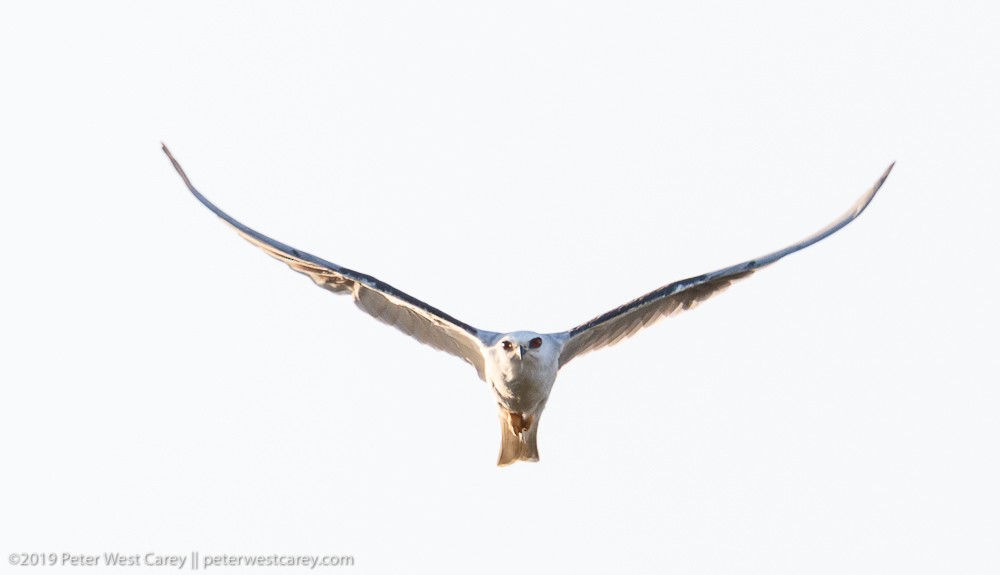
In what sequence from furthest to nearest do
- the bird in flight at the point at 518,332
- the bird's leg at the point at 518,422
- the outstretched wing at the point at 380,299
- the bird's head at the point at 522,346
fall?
1. the bird's leg at the point at 518,422
2. the outstretched wing at the point at 380,299
3. the bird in flight at the point at 518,332
4. the bird's head at the point at 522,346

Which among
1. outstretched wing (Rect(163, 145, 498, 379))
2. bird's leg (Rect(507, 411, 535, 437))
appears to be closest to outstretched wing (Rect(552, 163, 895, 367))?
bird's leg (Rect(507, 411, 535, 437))

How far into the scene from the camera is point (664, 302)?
13.7m

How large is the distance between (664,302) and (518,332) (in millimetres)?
1437

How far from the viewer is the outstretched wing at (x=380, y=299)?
13.4 meters

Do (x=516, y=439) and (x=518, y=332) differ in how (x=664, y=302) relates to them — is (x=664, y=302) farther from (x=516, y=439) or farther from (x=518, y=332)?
(x=516, y=439)

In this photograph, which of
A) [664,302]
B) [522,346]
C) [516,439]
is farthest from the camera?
[516,439]

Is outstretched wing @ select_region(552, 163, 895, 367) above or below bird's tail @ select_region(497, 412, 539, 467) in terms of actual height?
above

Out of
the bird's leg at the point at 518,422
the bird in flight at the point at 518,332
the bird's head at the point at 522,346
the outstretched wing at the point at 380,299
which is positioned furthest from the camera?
the bird's leg at the point at 518,422

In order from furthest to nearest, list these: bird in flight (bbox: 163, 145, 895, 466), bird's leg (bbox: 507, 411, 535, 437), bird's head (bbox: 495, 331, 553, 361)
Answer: bird's leg (bbox: 507, 411, 535, 437) → bird in flight (bbox: 163, 145, 895, 466) → bird's head (bbox: 495, 331, 553, 361)

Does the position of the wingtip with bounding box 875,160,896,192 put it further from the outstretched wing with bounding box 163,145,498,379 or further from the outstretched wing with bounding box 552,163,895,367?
the outstretched wing with bounding box 163,145,498,379

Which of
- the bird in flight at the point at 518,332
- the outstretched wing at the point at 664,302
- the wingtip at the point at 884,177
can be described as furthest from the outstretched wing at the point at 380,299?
the wingtip at the point at 884,177

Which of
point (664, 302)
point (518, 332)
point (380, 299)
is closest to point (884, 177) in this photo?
point (664, 302)

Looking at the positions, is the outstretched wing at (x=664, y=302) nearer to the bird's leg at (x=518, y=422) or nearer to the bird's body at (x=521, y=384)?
the bird's body at (x=521, y=384)

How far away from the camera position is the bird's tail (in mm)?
13789
